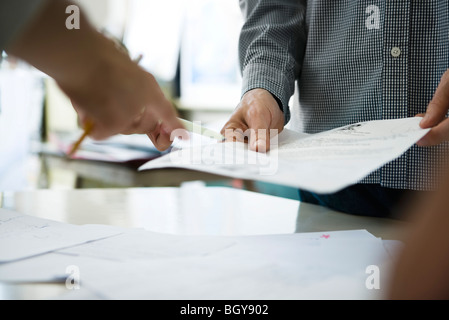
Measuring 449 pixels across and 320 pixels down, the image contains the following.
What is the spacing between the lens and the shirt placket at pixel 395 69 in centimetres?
74

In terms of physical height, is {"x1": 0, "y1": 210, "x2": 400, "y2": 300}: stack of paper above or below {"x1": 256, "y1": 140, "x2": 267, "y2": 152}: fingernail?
below

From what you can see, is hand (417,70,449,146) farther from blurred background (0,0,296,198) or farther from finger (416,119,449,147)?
blurred background (0,0,296,198)

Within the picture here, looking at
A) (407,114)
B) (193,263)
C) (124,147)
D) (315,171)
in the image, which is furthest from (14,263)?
(124,147)

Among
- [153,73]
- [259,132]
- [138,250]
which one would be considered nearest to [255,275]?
[138,250]

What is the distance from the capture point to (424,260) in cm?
23

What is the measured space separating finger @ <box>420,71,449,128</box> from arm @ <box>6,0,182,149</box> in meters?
0.33

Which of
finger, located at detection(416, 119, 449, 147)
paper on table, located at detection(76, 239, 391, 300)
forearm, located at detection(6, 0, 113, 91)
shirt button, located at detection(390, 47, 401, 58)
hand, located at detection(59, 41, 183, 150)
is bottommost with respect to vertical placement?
paper on table, located at detection(76, 239, 391, 300)

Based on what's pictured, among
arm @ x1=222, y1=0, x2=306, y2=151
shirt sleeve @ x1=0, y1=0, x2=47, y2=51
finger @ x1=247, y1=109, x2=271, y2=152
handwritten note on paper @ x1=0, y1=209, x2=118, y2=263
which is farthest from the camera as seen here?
arm @ x1=222, y1=0, x2=306, y2=151

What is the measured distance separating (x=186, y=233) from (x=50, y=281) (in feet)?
0.71

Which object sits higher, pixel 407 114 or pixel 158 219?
pixel 407 114

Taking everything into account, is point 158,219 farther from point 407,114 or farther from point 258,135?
point 407,114

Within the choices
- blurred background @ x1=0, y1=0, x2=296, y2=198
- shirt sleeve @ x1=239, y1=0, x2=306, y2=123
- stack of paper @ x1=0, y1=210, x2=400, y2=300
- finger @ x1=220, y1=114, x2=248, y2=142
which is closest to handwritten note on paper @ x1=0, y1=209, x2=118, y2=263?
stack of paper @ x1=0, y1=210, x2=400, y2=300

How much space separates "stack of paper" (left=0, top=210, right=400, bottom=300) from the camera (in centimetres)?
36

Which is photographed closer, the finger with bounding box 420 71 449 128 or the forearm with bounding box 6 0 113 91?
the forearm with bounding box 6 0 113 91
